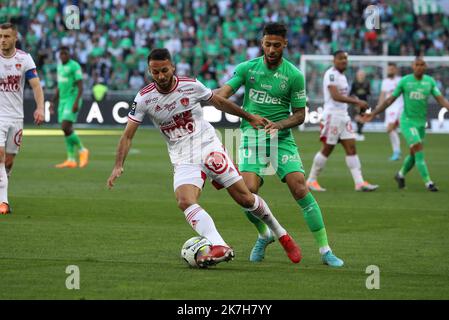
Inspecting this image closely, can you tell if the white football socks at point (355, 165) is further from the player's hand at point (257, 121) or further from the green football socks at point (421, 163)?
the player's hand at point (257, 121)

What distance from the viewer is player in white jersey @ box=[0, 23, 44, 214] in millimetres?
12922

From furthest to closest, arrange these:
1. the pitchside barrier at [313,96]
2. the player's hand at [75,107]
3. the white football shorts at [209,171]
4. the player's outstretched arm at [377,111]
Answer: the pitchside barrier at [313,96] → the player's hand at [75,107] → the player's outstretched arm at [377,111] → the white football shorts at [209,171]

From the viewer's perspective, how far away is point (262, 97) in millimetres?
10102

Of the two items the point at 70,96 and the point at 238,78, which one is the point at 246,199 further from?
the point at 70,96

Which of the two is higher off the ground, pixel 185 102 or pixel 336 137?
pixel 185 102

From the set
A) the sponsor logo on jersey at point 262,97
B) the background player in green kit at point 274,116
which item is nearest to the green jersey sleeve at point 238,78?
the background player in green kit at point 274,116

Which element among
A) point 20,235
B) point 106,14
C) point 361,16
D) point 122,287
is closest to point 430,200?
point 20,235

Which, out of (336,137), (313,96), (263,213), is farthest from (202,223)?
(313,96)

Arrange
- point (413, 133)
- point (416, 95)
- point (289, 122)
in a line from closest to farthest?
point (289, 122) < point (413, 133) < point (416, 95)

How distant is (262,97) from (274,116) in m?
0.23

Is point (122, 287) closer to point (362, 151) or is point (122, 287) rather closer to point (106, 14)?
point (362, 151)

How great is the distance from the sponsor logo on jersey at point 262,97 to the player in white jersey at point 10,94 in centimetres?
400

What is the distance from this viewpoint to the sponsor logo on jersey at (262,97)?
10.1 metres

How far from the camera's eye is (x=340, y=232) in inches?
472
